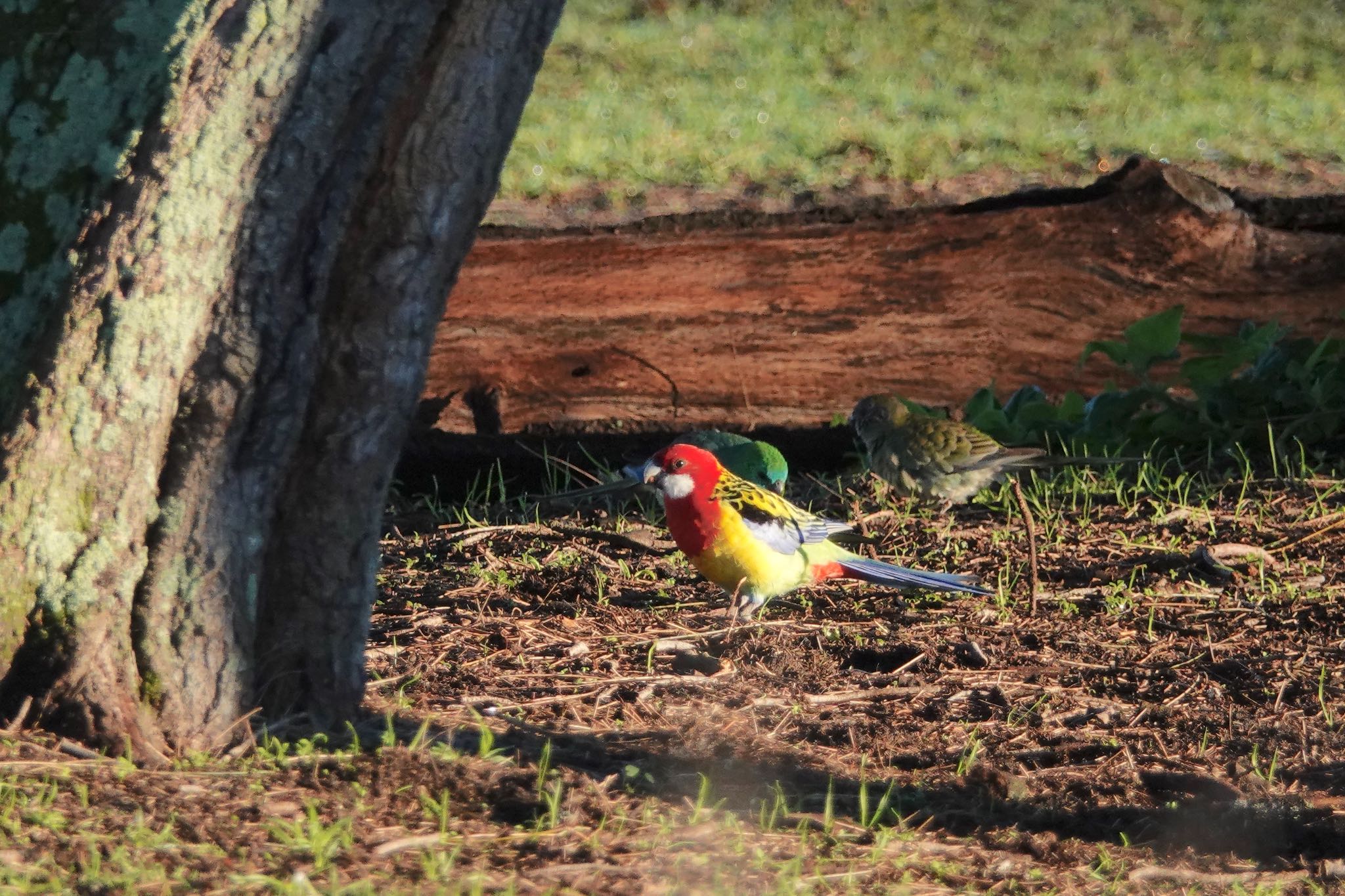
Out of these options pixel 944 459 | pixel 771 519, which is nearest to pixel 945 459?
pixel 944 459

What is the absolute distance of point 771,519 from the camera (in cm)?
479

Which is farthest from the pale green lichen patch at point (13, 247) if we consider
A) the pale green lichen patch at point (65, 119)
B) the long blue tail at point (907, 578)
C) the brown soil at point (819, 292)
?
the brown soil at point (819, 292)

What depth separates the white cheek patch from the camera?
15.6 ft

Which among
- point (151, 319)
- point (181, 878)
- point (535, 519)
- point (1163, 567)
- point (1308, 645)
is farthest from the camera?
point (535, 519)

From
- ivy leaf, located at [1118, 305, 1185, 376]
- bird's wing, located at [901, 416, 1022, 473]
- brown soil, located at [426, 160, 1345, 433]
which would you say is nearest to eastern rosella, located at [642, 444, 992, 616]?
bird's wing, located at [901, 416, 1022, 473]

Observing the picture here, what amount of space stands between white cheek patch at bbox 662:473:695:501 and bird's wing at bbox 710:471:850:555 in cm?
8

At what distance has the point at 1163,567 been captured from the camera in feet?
17.2

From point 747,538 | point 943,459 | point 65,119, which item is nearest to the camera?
point 65,119

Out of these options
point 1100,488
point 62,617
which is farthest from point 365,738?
point 1100,488

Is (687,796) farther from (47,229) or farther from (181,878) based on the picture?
(47,229)

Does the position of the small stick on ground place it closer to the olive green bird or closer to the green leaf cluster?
the olive green bird

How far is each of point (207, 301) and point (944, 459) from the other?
3.48 meters

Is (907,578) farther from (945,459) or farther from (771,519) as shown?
(945,459)

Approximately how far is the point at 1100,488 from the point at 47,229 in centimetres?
424
